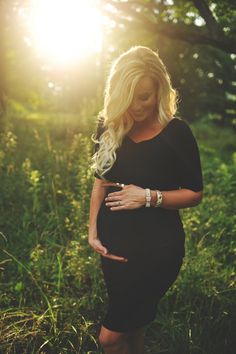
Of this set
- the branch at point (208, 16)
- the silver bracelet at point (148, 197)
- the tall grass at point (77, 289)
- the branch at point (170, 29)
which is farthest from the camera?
the branch at point (170, 29)

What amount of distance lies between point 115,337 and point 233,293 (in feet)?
5.48

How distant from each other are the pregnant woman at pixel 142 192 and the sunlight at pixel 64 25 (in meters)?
2.73

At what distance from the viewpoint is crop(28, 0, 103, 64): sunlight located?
5.53 m

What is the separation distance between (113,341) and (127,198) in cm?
91

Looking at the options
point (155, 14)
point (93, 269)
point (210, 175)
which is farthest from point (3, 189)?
point (210, 175)

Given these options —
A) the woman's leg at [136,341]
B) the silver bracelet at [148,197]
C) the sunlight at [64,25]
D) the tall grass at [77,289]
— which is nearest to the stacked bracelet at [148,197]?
the silver bracelet at [148,197]

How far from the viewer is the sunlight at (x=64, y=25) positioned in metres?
5.53

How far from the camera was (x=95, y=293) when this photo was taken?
12.0ft

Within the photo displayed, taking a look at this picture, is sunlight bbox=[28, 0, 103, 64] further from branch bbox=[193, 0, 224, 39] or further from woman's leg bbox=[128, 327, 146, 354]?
woman's leg bbox=[128, 327, 146, 354]

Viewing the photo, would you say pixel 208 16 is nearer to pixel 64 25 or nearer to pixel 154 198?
pixel 154 198

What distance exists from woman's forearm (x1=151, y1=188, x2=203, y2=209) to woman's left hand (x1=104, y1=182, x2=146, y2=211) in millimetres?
71

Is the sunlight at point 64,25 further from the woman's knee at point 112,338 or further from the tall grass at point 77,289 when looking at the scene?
the woman's knee at point 112,338

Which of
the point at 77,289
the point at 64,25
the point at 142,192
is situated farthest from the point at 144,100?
the point at 64,25

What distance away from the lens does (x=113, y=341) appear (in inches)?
99.6
